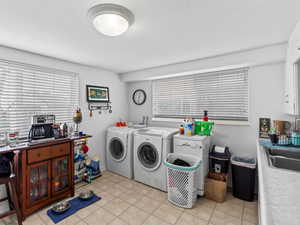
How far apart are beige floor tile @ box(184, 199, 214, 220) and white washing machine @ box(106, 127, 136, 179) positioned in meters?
1.30

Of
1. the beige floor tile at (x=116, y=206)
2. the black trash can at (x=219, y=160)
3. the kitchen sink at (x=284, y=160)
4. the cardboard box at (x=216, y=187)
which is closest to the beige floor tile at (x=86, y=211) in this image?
the beige floor tile at (x=116, y=206)

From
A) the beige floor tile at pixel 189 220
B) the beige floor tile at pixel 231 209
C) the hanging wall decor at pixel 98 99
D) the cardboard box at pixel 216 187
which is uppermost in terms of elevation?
the hanging wall decor at pixel 98 99

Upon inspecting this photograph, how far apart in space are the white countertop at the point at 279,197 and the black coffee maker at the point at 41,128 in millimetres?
2475

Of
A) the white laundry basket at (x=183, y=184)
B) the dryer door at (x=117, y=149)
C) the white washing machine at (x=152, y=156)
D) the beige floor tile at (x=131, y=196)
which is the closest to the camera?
the white laundry basket at (x=183, y=184)

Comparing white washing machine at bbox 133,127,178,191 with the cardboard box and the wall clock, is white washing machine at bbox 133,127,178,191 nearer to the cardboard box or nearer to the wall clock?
the cardboard box

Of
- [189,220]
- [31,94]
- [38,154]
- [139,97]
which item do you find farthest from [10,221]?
[139,97]

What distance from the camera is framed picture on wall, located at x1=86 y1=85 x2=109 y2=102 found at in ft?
9.89

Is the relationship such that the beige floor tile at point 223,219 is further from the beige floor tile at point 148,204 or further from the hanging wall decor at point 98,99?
the hanging wall decor at point 98,99

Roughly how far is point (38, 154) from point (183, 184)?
1.97 metres

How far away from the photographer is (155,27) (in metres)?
1.56

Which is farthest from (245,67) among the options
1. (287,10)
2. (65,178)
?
(65,178)

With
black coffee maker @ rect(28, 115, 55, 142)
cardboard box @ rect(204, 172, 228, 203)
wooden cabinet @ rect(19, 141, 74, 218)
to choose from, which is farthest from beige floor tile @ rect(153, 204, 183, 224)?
black coffee maker @ rect(28, 115, 55, 142)

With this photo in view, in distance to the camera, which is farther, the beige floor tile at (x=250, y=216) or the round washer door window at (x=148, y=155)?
the round washer door window at (x=148, y=155)

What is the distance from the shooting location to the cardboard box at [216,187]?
7.02 feet
